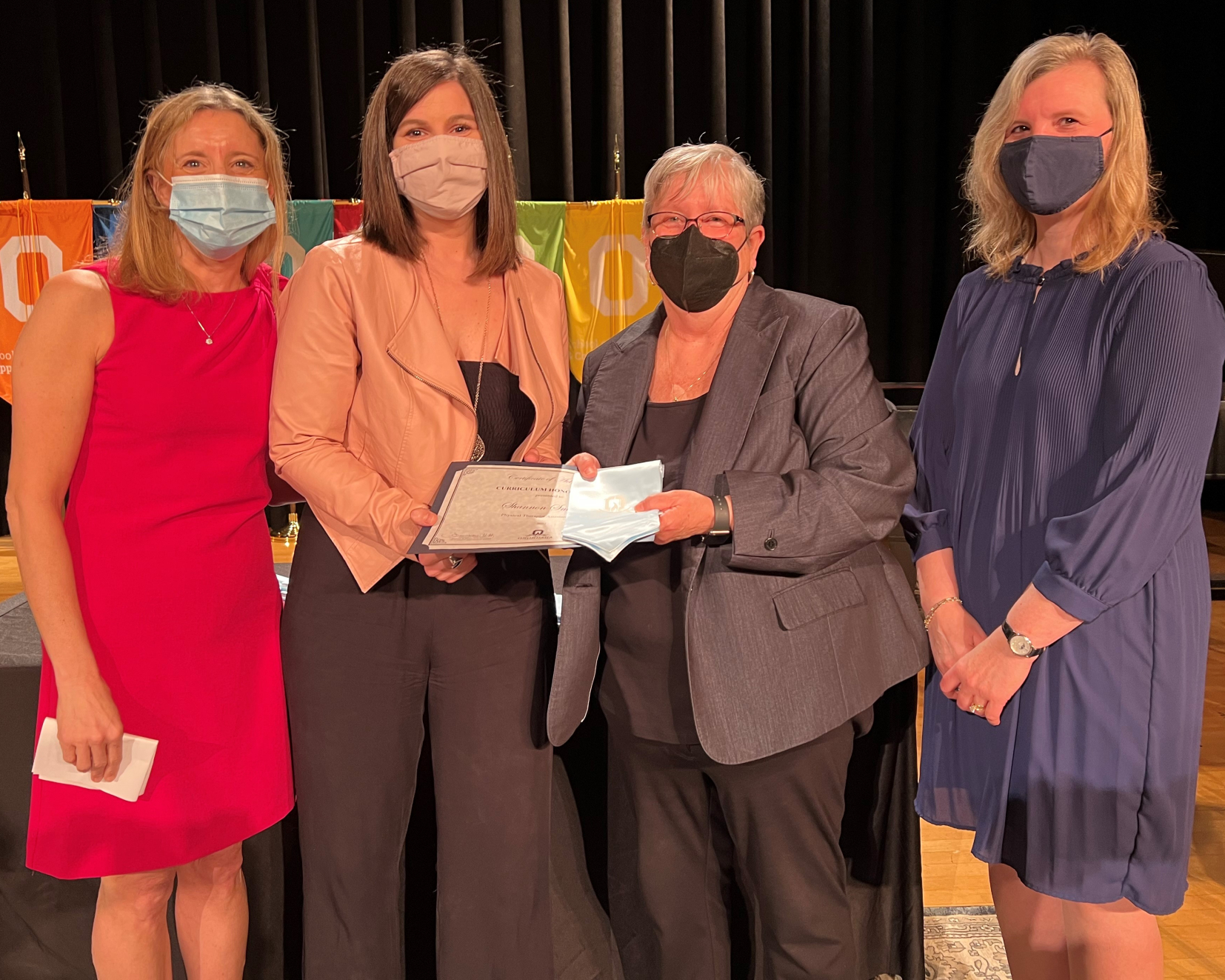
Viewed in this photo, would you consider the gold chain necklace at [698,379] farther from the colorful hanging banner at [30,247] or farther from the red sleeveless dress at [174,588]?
the colorful hanging banner at [30,247]

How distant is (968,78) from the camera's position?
7.46 meters

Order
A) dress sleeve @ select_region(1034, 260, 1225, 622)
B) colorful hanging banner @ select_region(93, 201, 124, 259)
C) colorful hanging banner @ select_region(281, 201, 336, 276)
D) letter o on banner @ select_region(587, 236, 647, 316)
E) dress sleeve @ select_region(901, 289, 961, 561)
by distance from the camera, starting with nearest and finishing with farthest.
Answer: dress sleeve @ select_region(1034, 260, 1225, 622)
dress sleeve @ select_region(901, 289, 961, 561)
colorful hanging banner @ select_region(93, 201, 124, 259)
colorful hanging banner @ select_region(281, 201, 336, 276)
letter o on banner @ select_region(587, 236, 647, 316)

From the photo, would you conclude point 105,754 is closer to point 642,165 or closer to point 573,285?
point 573,285

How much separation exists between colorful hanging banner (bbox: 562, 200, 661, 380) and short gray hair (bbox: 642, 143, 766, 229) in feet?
17.8

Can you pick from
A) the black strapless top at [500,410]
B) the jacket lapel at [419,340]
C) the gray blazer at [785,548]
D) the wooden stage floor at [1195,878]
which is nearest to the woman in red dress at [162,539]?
the jacket lapel at [419,340]

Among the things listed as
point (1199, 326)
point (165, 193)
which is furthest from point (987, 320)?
point (165, 193)

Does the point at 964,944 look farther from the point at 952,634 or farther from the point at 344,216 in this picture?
the point at 344,216

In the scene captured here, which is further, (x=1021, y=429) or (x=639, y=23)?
(x=639, y=23)

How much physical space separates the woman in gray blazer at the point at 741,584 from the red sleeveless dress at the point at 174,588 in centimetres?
54

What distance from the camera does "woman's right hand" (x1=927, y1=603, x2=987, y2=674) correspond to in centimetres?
163

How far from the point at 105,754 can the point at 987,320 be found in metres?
1.56

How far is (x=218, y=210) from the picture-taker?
5.40 ft

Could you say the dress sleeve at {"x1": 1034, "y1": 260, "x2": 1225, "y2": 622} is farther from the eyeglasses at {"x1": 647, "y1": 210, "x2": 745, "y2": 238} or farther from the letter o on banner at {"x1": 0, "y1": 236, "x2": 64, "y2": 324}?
the letter o on banner at {"x1": 0, "y1": 236, "x2": 64, "y2": 324}

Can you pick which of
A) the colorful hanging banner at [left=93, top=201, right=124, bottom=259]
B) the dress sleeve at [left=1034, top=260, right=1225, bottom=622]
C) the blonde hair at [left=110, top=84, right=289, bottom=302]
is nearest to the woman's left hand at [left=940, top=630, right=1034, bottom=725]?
the dress sleeve at [left=1034, top=260, right=1225, bottom=622]
